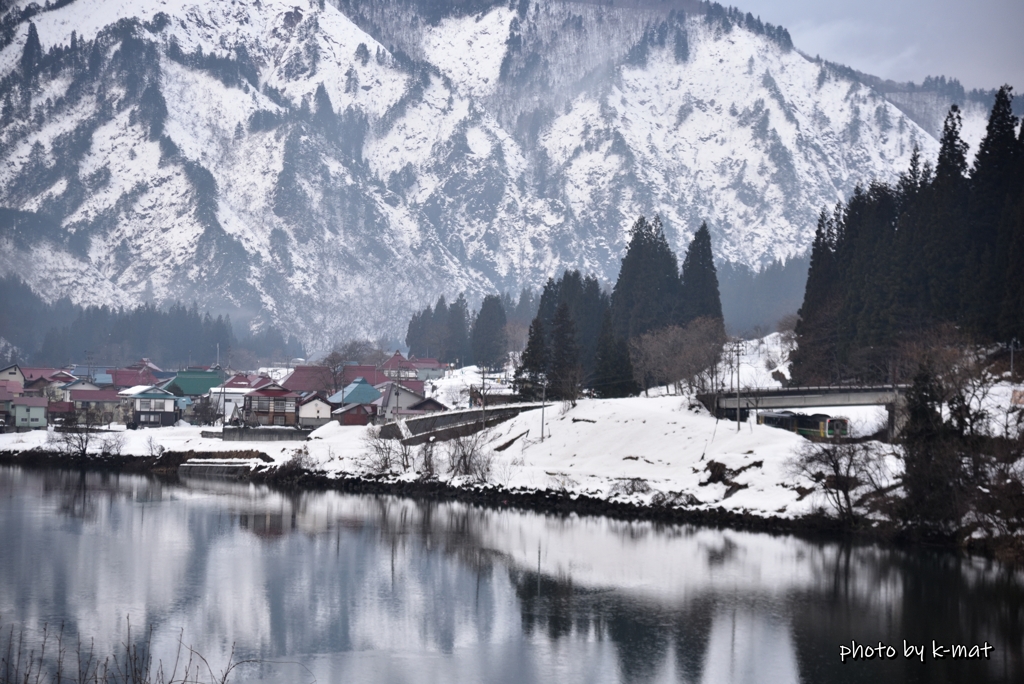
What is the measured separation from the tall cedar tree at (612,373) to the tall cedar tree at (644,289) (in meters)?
16.4

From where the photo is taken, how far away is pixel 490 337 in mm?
128000

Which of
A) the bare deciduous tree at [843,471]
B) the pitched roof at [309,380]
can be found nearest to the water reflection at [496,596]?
the bare deciduous tree at [843,471]

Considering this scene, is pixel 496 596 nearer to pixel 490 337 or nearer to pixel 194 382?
pixel 194 382

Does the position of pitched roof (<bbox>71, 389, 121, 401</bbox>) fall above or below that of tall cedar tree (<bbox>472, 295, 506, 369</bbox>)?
below

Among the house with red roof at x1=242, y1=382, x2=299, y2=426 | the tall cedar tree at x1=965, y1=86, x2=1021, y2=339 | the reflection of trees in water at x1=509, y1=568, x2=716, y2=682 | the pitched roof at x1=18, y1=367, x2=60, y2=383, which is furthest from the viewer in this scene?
the pitched roof at x1=18, y1=367, x2=60, y2=383

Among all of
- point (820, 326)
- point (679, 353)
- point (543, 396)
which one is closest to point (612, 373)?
point (543, 396)

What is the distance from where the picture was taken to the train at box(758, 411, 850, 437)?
55906mm

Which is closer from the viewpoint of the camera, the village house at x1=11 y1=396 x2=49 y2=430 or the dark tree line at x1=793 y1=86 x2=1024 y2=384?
the dark tree line at x1=793 y1=86 x2=1024 y2=384

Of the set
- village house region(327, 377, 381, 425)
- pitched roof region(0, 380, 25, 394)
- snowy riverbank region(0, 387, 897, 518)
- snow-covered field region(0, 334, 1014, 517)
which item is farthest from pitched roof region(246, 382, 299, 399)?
pitched roof region(0, 380, 25, 394)

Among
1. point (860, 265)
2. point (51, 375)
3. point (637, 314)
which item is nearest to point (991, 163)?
point (860, 265)

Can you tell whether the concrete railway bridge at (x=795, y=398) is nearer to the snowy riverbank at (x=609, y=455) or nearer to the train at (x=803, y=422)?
the train at (x=803, y=422)

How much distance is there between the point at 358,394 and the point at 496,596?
5375cm

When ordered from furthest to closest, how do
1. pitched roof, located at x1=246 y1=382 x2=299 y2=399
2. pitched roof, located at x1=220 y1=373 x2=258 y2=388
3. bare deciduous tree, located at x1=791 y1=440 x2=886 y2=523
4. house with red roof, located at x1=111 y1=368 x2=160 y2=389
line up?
1. house with red roof, located at x1=111 y1=368 x2=160 y2=389
2. pitched roof, located at x1=220 y1=373 x2=258 y2=388
3. pitched roof, located at x1=246 y1=382 x2=299 y2=399
4. bare deciduous tree, located at x1=791 y1=440 x2=886 y2=523

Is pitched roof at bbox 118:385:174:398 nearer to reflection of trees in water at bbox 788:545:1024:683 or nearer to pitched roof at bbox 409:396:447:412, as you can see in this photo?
pitched roof at bbox 409:396:447:412
